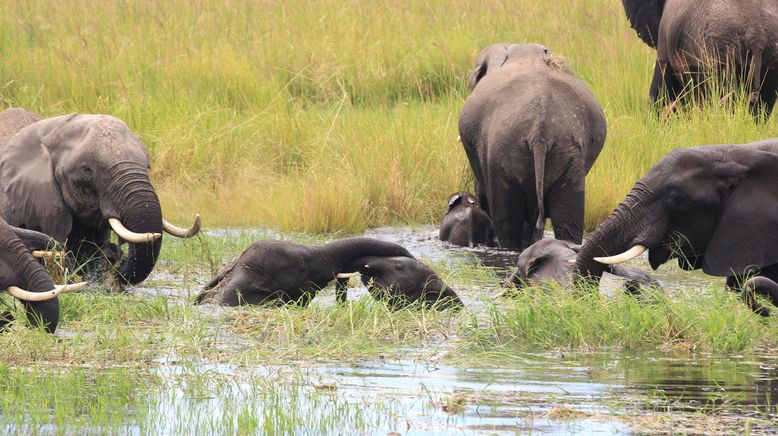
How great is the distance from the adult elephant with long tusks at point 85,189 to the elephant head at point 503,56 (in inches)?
116

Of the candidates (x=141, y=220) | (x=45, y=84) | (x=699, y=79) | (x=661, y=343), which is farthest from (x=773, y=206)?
(x=45, y=84)

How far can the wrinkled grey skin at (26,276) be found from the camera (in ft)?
22.9

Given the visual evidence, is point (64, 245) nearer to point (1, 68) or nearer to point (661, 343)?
point (661, 343)

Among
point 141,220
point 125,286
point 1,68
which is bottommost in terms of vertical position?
point 1,68

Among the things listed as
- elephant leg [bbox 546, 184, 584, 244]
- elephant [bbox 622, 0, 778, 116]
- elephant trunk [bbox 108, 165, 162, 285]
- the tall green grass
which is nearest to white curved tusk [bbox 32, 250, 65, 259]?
elephant trunk [bbox 108, 165, 162, 285]

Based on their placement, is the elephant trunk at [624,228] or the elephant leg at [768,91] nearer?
the elephant trunk at [624,228]

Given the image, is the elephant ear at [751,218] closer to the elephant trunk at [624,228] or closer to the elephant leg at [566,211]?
the elephant trunk at [624,228]

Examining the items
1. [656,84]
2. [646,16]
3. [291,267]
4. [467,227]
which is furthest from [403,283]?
[646,16]

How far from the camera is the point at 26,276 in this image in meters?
7.00

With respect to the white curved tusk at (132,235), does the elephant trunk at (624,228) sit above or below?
above

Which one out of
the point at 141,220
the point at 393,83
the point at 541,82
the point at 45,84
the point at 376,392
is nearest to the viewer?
the point at 376,392

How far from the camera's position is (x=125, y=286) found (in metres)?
8.97

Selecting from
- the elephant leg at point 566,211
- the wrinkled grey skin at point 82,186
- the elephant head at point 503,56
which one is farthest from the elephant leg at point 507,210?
the wrinkled grey skin at point 82,186

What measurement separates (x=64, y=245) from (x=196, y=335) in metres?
1.76
